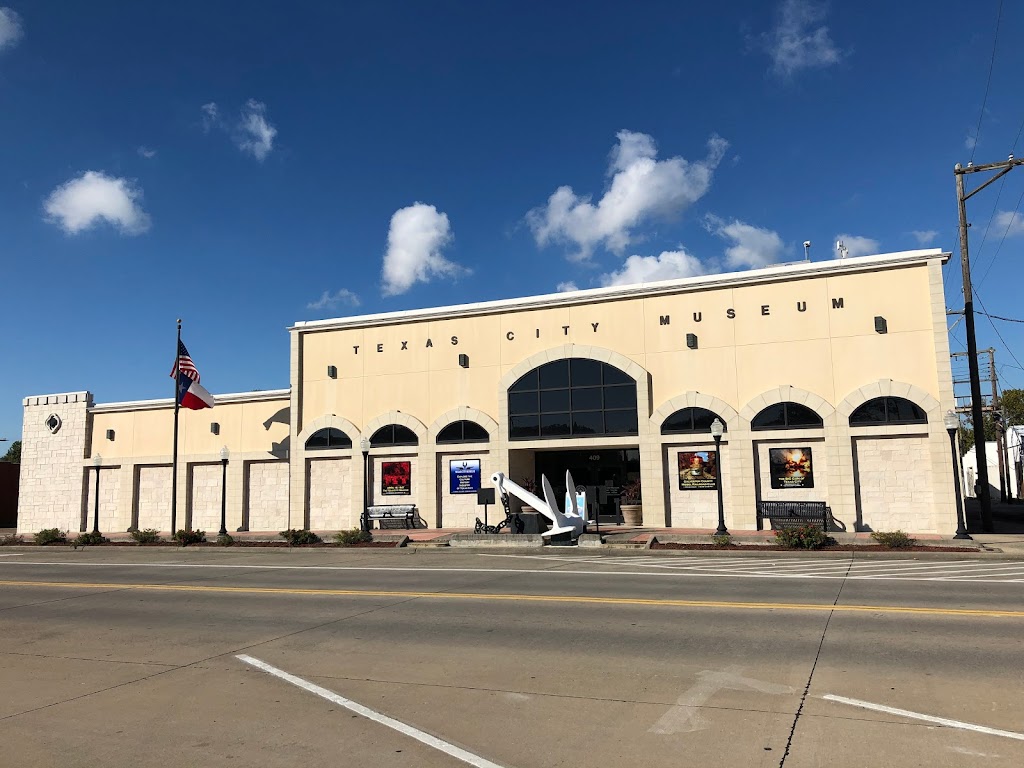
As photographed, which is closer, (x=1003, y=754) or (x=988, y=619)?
(x=1003, y=754)

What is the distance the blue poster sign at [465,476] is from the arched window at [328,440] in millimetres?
5129

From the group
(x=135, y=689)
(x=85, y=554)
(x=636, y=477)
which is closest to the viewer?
(x=135, y=689)

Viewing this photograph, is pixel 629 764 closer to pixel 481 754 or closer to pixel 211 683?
pixel 481 754

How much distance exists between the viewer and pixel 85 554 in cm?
2664

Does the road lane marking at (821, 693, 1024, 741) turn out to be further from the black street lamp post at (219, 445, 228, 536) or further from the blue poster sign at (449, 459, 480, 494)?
the black street lamp post at (219, 445, 228, 536)

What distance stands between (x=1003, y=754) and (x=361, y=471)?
90.8 ft

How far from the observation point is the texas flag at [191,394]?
31406mm

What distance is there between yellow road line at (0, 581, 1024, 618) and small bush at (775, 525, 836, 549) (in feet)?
29.1

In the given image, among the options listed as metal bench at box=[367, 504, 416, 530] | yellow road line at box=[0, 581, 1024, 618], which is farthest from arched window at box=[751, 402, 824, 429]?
yellow road line at box=[0, 581, 1024, 618]

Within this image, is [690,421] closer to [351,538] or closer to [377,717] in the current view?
[351,538]

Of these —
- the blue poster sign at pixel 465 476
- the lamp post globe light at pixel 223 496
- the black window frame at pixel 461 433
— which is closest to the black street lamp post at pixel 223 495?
the lamp post globe light at pixel 223 496

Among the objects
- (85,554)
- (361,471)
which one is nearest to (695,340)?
(361,471)

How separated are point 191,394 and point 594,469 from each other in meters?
18.1

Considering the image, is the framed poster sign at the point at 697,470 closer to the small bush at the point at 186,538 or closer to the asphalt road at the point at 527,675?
the asphalt road at the point at 527,675
